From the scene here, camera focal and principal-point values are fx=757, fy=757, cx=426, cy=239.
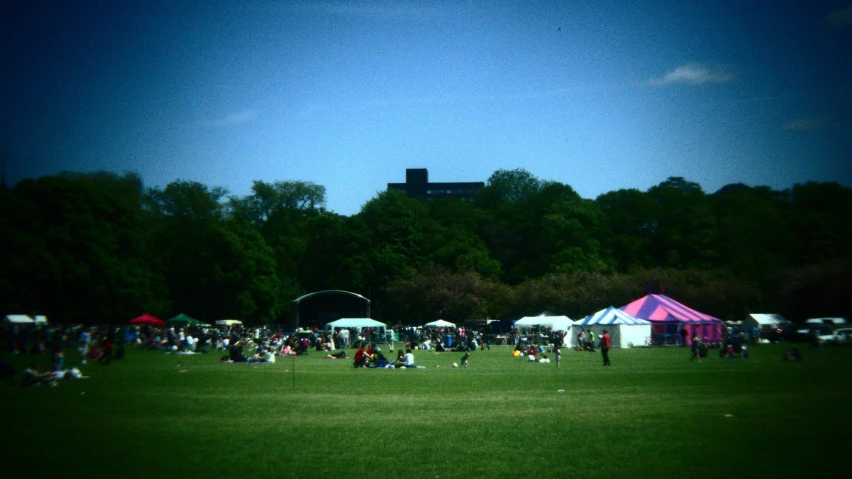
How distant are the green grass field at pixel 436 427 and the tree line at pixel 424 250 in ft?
129

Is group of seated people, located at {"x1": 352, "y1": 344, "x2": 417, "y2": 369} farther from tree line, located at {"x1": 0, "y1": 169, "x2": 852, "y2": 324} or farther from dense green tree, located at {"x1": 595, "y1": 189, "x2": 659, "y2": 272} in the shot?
dense green tree, located at {"x1": 595, "y1": 189, "x2": 659, "y2": 272}

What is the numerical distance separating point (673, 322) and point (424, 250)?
44.4 metres

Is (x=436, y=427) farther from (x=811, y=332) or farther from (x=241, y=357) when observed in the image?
(x=811, y=332)

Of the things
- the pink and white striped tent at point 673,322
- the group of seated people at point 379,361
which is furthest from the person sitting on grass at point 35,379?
the pink and white striped tent at point 673,322

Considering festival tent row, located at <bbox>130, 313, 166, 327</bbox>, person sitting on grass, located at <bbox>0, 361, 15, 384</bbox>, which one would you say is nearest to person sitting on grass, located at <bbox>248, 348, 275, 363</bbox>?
person sitting on grass, located at <bbox>0, 361, 15, 384</bbox>

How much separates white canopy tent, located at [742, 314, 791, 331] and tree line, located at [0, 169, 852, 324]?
396cm

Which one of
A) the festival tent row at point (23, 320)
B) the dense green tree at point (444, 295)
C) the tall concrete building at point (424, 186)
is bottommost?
the festival tent row at point (23, 320)

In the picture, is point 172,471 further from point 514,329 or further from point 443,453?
point 514,329

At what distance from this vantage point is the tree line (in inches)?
2373

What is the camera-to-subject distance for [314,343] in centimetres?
5888

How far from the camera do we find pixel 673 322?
182 ft

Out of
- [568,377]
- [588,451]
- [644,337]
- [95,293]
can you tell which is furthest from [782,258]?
[588,451]

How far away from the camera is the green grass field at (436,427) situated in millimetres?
10680

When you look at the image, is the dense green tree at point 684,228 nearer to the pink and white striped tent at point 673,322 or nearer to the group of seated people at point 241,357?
the pink and white striped tent at point 673,322
